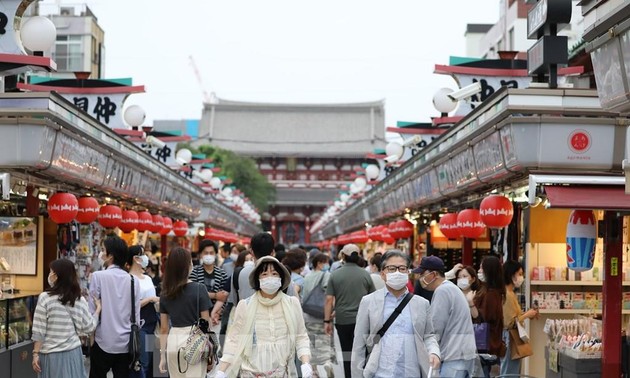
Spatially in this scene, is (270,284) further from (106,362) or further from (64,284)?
(106,362)

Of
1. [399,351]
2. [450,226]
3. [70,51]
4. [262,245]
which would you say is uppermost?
[70,51]

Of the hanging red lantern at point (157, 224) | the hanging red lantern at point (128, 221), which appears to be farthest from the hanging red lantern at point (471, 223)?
the hanging red lantern at point (157, 224)

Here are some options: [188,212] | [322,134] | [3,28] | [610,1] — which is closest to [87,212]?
[3,28]

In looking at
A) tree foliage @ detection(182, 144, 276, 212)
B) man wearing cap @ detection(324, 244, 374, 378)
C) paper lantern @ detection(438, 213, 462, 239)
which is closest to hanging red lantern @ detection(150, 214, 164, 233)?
paper lantern @ detection(438, 213, 462, 239)

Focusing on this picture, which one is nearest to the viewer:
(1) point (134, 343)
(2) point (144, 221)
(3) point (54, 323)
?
(3) point (54, 323)

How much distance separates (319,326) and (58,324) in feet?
22.6

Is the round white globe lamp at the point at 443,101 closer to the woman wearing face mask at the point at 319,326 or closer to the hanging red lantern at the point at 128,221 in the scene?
the woman wearing face mask at the point at 319,326

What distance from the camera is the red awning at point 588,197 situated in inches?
428

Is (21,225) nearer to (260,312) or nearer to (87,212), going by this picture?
(87,212)

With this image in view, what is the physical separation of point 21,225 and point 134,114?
25.7 ft

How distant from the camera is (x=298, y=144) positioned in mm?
103688

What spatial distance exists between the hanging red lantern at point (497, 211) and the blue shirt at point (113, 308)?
496 cm

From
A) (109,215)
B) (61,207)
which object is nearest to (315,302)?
(61,207)

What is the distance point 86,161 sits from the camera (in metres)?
15.9
